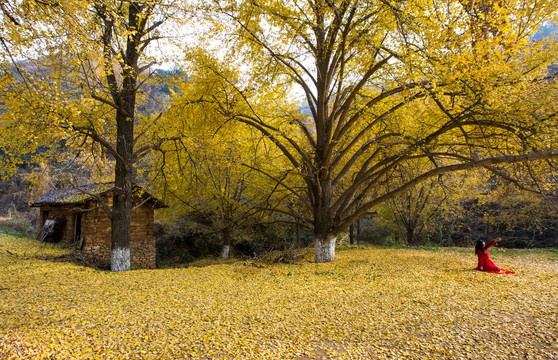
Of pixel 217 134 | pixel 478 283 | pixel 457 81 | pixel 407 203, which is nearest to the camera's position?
pixel 457 81

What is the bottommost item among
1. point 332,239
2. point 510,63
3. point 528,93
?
point 332,239

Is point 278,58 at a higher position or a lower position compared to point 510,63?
higher

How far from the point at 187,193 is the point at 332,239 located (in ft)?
25.0

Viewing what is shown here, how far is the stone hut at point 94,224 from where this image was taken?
44.3 feet

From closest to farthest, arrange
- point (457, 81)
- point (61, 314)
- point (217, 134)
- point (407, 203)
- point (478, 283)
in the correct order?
point (61, 314)
point (457, 81)
point (478, 283)
point (217, 134)
point (407, 203)

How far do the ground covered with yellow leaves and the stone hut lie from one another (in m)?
6.88

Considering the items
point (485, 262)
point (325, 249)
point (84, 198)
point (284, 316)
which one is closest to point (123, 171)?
point (84, 198)

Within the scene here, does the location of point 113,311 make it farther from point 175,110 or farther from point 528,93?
point 528,93

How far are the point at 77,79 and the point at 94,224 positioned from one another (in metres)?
8.28

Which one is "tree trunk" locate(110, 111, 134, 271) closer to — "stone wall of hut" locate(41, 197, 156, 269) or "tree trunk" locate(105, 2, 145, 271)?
"tree trunk" locate(105, 2, 145, 271)

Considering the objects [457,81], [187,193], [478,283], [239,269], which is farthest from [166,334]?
[187,193]

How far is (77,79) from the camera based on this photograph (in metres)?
7.64

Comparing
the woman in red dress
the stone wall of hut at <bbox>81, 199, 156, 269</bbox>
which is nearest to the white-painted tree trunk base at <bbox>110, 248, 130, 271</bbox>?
the stone wall of hut at <bbox>81, 199, 156, 269</bbox>

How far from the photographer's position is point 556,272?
6.96 metres
